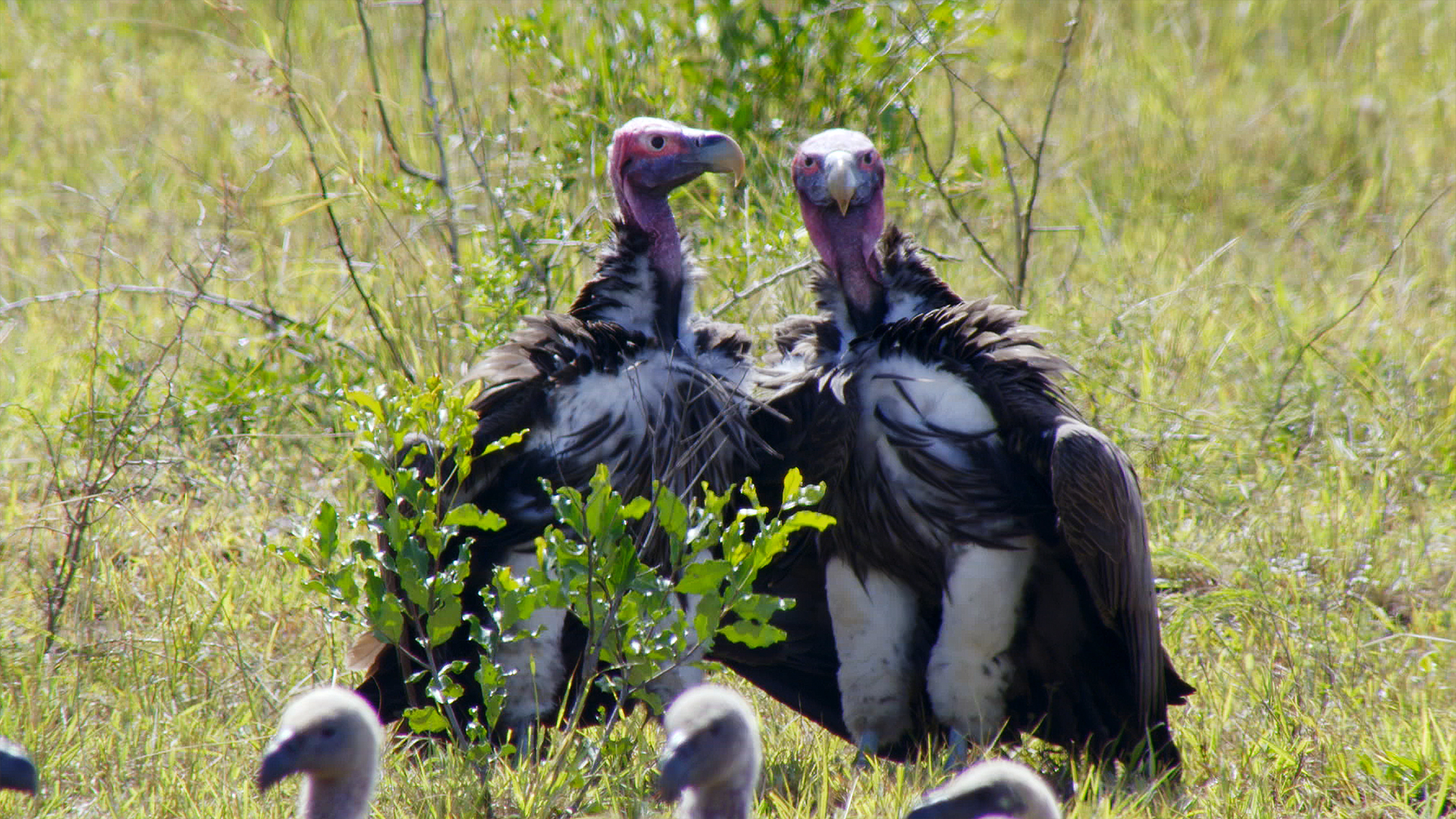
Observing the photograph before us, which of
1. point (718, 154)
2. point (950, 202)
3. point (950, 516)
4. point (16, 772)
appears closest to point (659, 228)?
point (718, 154)

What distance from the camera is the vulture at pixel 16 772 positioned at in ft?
8.72

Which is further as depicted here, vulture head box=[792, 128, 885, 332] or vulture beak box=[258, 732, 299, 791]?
vulture head box=[792, 128, 885, 332]

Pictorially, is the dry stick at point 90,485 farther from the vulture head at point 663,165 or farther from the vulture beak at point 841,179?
the vulture beak at point 841,179

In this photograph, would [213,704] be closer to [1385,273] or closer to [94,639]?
[94,639]

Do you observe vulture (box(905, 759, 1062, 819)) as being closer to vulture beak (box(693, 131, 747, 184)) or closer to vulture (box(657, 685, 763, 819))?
vulture (box(657, 685, 763, 819))

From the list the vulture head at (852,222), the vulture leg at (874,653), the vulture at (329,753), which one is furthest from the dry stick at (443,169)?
the vulture at (329,753)

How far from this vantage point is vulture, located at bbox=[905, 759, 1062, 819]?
9.02ft

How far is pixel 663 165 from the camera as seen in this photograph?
397 centimetres

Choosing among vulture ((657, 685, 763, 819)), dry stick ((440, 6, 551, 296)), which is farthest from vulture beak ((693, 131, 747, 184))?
vulture ((657, 685, 763, 819))

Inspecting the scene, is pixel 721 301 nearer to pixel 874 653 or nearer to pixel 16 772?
pixel 874 653

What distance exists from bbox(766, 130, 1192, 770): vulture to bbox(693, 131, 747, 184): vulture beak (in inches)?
5.9

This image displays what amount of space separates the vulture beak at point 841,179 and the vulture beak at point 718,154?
0.28 meters

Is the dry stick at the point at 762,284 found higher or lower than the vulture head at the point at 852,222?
lower

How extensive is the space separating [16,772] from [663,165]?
80.6 inches
